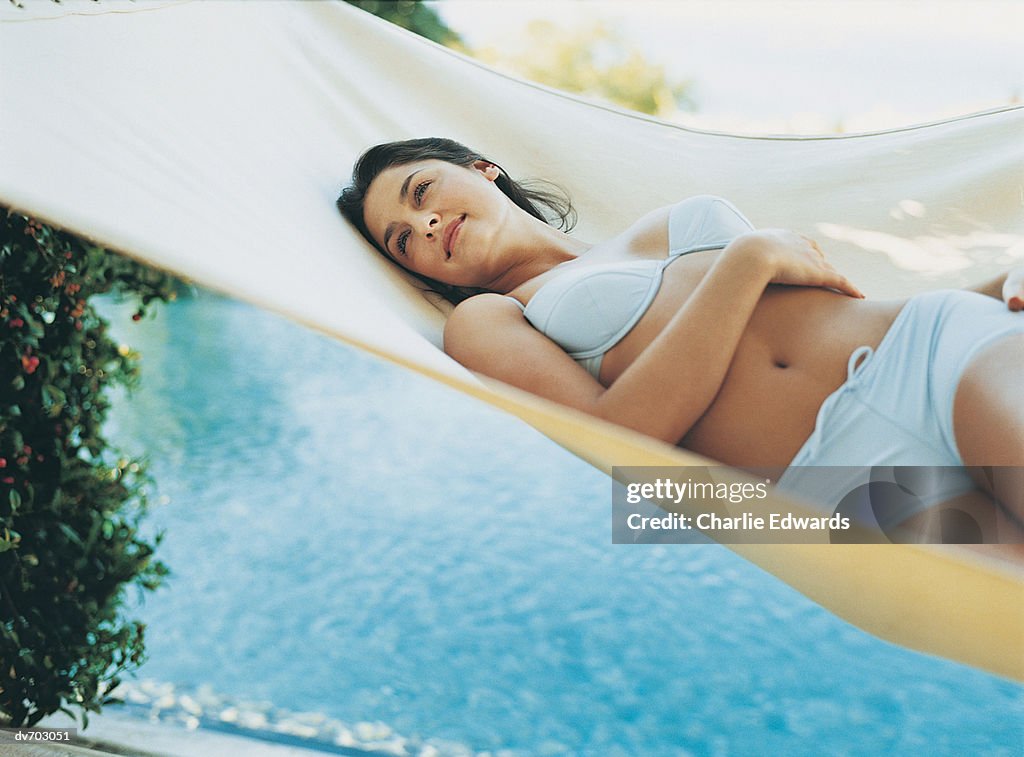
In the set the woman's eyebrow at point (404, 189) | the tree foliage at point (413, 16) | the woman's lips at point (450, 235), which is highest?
the tree foliage at point (413, 16)

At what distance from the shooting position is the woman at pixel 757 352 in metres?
0.93

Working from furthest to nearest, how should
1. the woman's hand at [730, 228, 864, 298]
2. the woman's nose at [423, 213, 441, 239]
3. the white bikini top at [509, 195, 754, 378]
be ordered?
the woman's nose at [423, 213, 441, 239]
the white bikini top at [509, 195, 754, 378]
the woman's hand at [730, 228, 864, 298]

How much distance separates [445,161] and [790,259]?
0.60 metres

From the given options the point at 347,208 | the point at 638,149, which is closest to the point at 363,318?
the point at 347,208

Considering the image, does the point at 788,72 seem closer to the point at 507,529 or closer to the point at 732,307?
the point at 507,529

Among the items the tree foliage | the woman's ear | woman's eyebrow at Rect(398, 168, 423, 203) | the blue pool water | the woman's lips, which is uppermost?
the tree foliage

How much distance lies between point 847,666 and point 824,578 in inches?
90.3

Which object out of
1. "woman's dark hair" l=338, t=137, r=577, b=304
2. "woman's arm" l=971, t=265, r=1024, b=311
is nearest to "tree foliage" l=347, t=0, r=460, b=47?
"woman's dark hair" l=338, t=137, r=577, b=304

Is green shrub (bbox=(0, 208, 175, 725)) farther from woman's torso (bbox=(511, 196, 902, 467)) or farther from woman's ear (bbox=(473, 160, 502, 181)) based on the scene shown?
woman's torso (bbox=(511, 196, 902, 467))

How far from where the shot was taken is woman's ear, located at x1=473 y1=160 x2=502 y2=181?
1504 mm

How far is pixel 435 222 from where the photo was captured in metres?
1.33

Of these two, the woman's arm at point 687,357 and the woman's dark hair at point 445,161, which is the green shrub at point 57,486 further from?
the woman's arm at point 687,357

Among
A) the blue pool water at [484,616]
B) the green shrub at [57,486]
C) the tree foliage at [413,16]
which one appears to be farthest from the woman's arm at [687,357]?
the tree foliage at [413,16]

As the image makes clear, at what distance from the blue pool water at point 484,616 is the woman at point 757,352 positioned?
3.74ft
